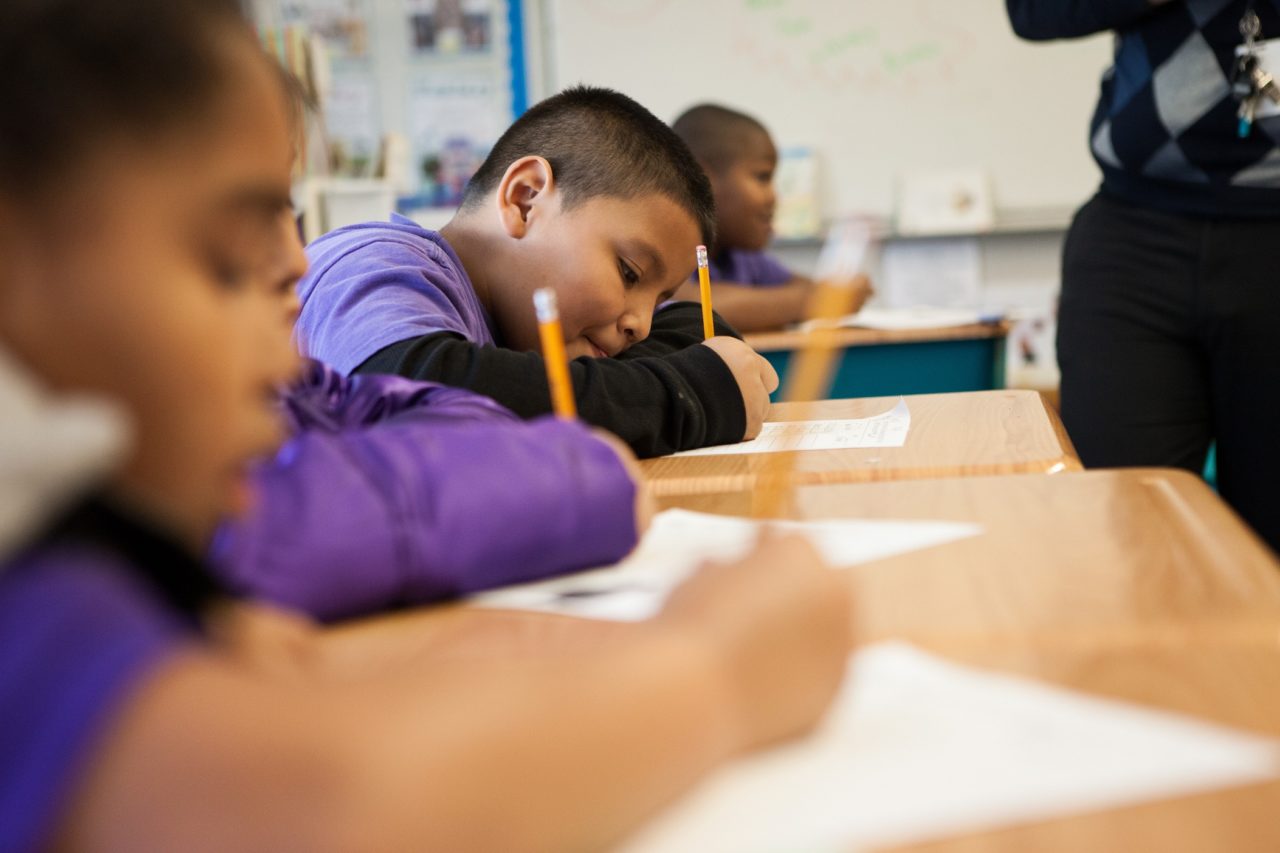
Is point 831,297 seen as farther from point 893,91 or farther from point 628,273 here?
point 893,91

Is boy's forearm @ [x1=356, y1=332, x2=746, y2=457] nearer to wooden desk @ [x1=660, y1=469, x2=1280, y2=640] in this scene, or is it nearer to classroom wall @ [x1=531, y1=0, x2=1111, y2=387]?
wooden desk @ [x1=660, y1=469, x2=1280, y2=640]

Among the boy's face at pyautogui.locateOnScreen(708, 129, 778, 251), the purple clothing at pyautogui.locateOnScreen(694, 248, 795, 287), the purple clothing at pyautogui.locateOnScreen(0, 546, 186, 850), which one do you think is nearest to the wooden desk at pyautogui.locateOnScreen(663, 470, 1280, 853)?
the purple clothing at pyautogui.locateOnScreen(0, 546, 186, 850)

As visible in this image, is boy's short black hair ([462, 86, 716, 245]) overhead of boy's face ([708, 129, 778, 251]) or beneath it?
overhead

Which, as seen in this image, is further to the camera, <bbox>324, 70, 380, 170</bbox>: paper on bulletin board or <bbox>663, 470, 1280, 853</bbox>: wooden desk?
<bbox>324, 70, 380, 170</bbox>: paper on bulletin board

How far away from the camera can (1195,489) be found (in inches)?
33.9

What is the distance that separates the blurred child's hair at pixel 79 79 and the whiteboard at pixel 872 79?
408 cm

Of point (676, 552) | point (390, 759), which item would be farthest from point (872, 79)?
point (390, 759)

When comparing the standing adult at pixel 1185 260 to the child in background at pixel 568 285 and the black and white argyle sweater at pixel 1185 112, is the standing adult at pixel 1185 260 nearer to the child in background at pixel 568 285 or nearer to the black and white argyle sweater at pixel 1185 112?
the black and white argyle sweater at pixel 1185 112

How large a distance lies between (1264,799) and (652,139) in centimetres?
131

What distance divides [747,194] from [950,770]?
307 cm

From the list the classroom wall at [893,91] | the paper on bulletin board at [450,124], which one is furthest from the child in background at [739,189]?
the paper on bulletin board at [450,124]

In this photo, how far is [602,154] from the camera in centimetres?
154

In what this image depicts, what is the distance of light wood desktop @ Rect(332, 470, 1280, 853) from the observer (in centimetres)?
39

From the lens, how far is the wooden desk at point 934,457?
1017 mm
